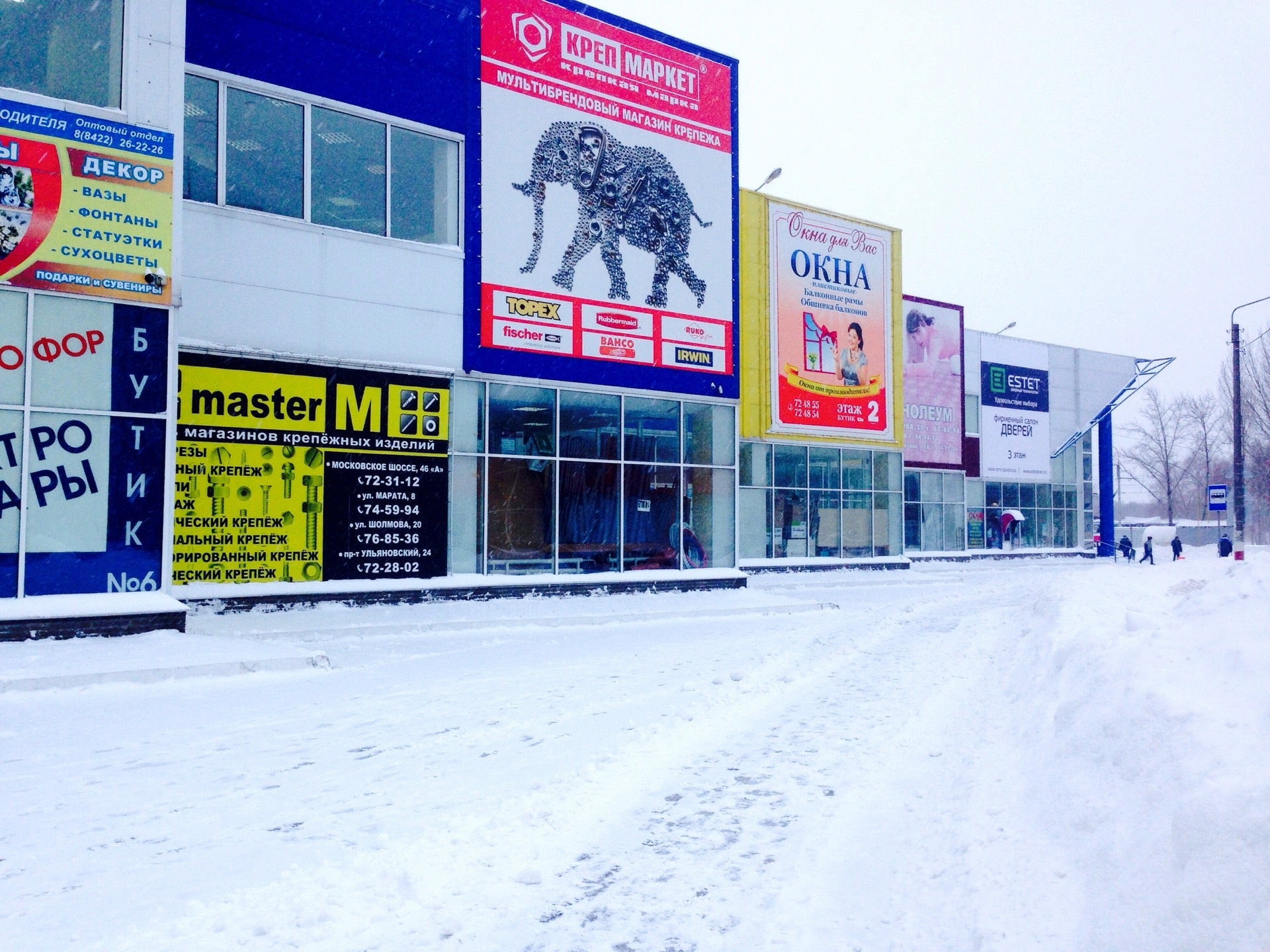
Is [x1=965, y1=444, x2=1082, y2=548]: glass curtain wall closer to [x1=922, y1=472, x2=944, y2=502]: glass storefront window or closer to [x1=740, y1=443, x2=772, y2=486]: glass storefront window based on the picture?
[x1=922, y1=472, x2=944, y2=502]: glass storefront window

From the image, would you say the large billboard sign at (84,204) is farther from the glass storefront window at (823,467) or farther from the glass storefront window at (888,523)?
the glass storefront window at (888,523)

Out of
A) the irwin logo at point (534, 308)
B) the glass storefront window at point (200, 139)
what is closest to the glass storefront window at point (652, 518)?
the irwin logo at point (534, 308)

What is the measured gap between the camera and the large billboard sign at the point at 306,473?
1536cm

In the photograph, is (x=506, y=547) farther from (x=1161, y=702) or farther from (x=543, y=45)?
(x=1161, y=702)

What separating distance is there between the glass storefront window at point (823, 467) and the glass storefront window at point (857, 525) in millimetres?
843

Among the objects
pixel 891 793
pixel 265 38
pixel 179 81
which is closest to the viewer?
pixel 891 793

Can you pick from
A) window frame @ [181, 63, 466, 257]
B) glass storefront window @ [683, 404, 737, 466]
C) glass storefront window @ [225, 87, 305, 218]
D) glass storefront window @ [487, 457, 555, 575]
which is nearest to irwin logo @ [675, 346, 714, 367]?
glass storefront window @ [683, 404, 737, 466]

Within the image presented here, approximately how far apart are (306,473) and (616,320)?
7.77 m

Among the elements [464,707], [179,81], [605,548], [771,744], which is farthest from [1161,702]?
[605,548]

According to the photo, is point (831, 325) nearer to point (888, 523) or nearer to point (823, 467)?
point (823, 467)

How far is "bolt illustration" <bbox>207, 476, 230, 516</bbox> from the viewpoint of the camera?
1541cm

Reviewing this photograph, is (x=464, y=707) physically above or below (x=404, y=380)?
below

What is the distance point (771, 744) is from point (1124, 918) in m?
4.19

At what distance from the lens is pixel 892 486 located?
35.4 m
